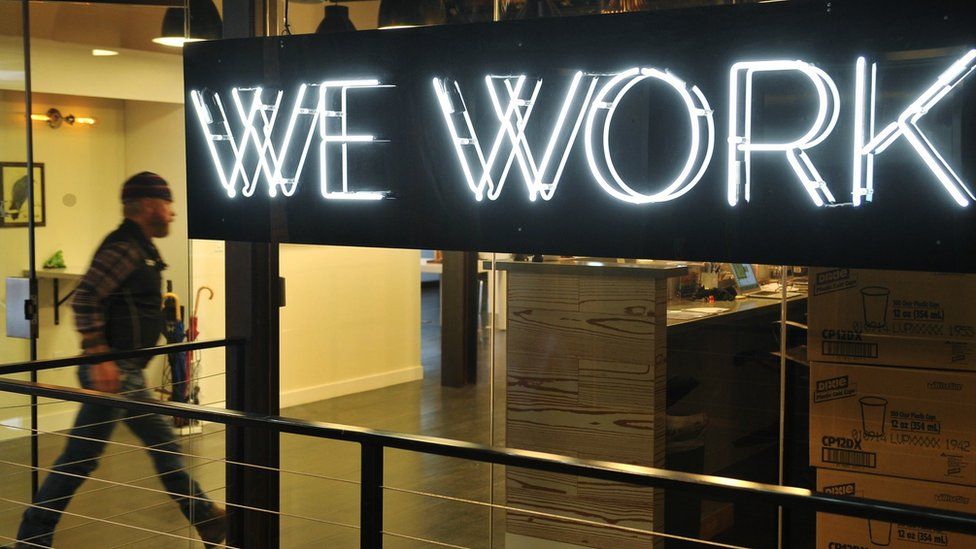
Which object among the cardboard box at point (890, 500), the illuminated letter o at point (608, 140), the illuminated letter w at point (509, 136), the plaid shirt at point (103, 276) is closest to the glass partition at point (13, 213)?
the plaid shirt at point (103, 276)

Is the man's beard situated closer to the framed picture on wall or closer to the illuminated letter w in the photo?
the framed picture on wall

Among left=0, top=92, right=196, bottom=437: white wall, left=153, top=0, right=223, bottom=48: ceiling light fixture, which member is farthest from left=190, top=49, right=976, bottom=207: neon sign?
→ left=0, top=92, right=196, bottom=437: white wall

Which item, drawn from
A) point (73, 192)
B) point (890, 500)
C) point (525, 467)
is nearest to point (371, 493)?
point (525, 467)

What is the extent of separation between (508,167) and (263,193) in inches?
39.9

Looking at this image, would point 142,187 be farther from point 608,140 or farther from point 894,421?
point 894,421

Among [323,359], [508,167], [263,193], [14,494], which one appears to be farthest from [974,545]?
[14,494]

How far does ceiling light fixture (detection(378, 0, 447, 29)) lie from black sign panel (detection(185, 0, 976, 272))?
2.34 ft

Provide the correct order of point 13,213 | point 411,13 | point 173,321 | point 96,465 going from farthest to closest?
point 173,321, point 13,213, point 96,465, point 411,13

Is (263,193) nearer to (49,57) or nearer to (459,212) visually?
(459,212)

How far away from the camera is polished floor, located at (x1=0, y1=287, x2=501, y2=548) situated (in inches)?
182

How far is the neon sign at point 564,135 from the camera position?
2824mm

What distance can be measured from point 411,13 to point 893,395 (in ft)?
7.78

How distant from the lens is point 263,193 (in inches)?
154

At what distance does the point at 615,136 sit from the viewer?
3.21m
